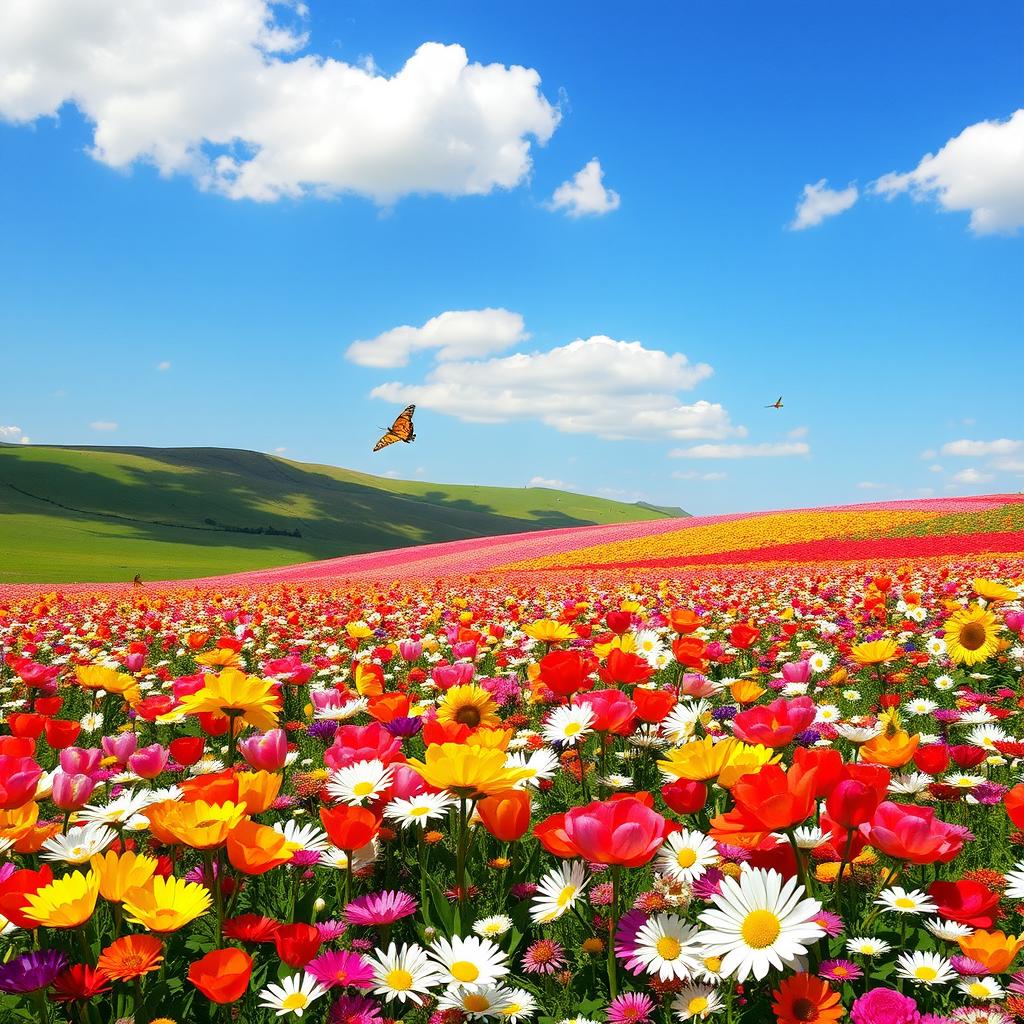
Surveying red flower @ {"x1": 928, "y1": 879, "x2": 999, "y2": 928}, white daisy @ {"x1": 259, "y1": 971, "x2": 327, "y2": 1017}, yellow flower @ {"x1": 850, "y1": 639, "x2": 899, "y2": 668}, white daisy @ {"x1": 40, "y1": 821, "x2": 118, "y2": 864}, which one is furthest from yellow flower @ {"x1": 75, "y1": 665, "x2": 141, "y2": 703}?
yellow flower @ {"x1": 850, "y1": 639, "x2": 899, "y2": 668}

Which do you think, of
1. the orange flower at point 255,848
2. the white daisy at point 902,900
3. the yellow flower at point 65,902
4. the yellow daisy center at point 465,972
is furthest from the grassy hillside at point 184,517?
the white daisy at point 902,900

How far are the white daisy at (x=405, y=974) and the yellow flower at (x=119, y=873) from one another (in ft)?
1.94

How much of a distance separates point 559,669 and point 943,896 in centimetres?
136

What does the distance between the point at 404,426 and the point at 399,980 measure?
2210cm

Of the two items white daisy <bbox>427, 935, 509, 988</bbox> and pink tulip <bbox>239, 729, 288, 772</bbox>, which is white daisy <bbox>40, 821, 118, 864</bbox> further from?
white daisy <bbox>427, 935, 509, 988</bbox>

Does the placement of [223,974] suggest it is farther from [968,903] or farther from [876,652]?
[876,652]

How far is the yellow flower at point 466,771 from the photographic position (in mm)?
1899

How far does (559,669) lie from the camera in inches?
112

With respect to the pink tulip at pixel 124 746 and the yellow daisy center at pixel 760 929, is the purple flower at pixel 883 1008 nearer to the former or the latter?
the yellow daisy center at pixel 760 929

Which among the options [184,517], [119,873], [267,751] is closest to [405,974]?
[119,873]

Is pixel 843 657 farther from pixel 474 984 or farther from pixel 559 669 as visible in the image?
pixel 474 984

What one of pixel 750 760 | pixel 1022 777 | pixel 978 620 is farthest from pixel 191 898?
pixel 978 620

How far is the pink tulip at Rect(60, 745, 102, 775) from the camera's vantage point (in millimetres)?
2594

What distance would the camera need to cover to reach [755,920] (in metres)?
1.56
